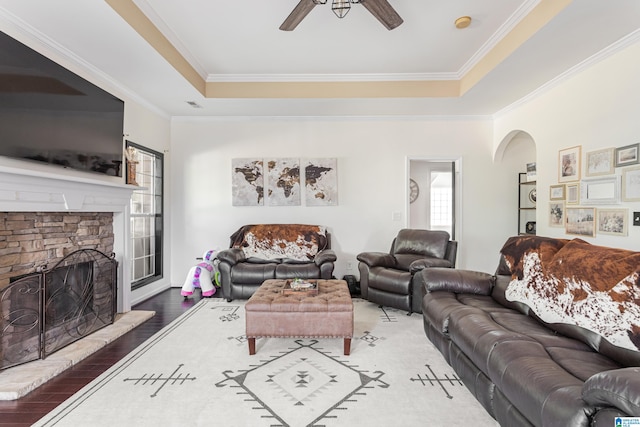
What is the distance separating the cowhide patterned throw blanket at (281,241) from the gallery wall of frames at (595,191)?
10.0 ft

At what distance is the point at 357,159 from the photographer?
4.99 m

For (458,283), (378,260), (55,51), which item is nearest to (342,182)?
(378,260)

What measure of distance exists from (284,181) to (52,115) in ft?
9.67

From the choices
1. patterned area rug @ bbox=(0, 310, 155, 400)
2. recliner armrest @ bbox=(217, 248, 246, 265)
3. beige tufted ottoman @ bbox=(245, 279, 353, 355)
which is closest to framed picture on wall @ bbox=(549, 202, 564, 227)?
beige tufted ottoman @ bbox=(245, 279, 353, 355)

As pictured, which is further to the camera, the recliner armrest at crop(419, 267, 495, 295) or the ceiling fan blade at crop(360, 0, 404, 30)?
the recliner armrest at crop(419, 267, 495, 295)

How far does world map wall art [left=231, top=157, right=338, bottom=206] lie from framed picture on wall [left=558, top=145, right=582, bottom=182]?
296 cm

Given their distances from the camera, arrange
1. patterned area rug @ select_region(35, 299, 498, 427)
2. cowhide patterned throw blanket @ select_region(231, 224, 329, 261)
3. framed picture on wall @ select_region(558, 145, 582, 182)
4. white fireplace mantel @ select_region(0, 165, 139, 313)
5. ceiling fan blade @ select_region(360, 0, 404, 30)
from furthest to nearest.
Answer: cowhide patterned throw blanket @ select_region(231, 224, 329, 261)
framed picture on wall @ select_region(558, 145, 582, 182)
white fireplace mantel @ select_region(0, 165, 139, 313)
ceiling fan blade @ select_region(360, 0, 404, 30)
patterned area rug @ select_region(35, 299, 498, 427)

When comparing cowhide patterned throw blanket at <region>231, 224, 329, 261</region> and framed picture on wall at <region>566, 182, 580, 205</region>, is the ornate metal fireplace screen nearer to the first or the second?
cowhide patterned throw blanket at <region>231, 224, 329, 261</region>

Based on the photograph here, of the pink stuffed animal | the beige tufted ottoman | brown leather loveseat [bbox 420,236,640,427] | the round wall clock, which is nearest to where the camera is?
brown leather loveseat [bbox 420,236,640,427]

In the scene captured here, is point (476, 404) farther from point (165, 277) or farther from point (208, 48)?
point (165, 277)

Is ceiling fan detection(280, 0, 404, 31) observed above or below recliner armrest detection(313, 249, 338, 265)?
above

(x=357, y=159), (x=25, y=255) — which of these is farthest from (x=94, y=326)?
(x=357, y=159)

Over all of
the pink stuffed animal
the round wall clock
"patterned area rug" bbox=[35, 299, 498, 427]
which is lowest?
"patterned area rug" bbox=[35, 299, 498, 427]

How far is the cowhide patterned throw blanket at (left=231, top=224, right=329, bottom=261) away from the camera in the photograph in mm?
4480
